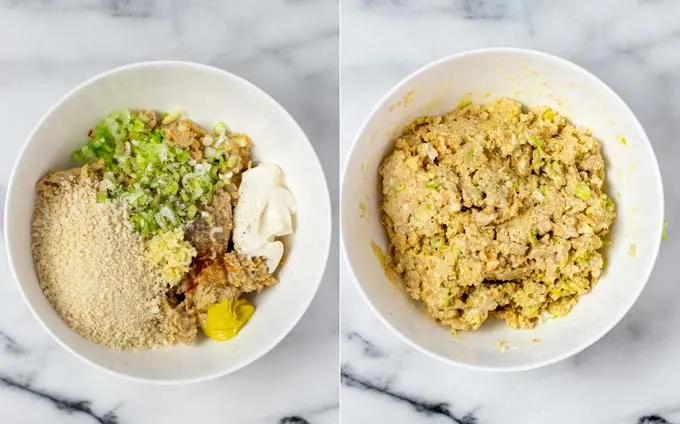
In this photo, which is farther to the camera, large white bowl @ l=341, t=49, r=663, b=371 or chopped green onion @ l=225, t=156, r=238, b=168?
chopped green onion @ l=225, t=156, r=238, b=168

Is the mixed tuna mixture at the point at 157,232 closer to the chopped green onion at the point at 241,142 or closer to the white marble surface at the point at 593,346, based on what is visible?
the chopped green onion at the point at 241,142

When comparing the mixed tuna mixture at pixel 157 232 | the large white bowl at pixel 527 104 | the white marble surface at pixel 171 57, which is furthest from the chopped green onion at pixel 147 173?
the large white bowl at pixel 527 104

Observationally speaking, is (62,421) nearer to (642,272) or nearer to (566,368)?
(566,368)

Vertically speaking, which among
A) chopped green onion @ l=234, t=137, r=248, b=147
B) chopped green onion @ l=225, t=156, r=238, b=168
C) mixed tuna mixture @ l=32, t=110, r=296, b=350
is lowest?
mixed tuna mixture @ l=32, t=110, r=296, b=350

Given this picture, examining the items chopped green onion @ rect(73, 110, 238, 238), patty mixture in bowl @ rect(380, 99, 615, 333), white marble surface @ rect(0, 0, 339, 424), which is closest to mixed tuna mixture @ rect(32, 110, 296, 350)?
chopped green onion @ rect(73, 110, 238, 238)

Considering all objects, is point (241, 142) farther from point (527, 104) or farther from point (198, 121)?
point (527, 104)

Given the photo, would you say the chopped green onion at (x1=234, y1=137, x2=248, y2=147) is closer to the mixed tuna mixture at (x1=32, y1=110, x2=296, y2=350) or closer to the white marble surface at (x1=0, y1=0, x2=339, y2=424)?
the mixed tuna mixture at (x1=32, y1=110, x2=296, y2=350)
